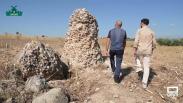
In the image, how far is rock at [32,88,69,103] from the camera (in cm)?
930

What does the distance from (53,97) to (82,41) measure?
3.36 m

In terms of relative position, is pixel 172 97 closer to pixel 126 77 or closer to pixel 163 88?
pixel 163 88

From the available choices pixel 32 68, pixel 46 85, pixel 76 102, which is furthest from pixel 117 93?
pixel 32 68

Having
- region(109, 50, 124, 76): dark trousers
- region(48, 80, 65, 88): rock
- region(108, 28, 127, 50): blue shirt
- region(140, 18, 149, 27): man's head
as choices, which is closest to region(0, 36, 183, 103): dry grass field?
region(48, 80, 65, 88): rock

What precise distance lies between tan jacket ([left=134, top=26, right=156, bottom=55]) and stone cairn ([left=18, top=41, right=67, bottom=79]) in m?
2.61

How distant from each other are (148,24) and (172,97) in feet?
6.90

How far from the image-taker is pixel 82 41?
12.3 meters

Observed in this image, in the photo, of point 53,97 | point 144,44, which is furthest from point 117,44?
point 53,97

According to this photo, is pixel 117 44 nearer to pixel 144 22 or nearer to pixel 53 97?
pixel 144 22

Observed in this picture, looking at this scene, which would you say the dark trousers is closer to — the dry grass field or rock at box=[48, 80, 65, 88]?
the dry grass field

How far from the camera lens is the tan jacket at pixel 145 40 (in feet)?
33.4

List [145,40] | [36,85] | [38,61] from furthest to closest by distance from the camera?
[38,61] < [145,40] < [36,85]

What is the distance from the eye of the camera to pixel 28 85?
10180mm

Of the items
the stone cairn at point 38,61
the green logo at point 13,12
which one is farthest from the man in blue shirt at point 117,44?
the green logo at point 13,12
